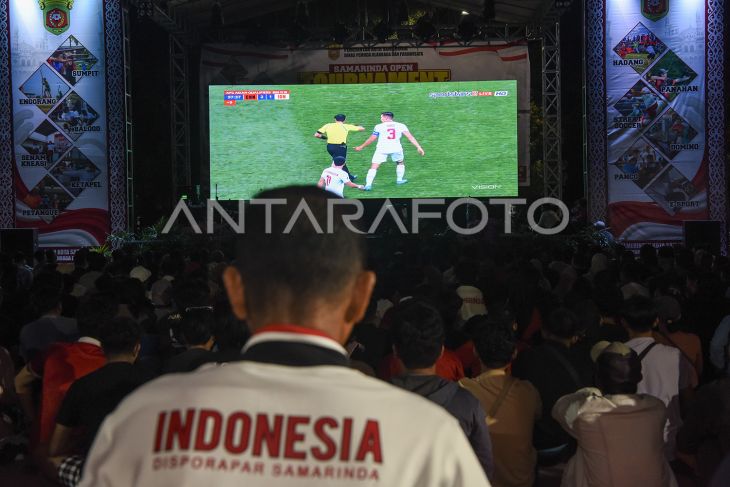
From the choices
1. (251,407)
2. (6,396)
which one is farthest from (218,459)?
(6,396)

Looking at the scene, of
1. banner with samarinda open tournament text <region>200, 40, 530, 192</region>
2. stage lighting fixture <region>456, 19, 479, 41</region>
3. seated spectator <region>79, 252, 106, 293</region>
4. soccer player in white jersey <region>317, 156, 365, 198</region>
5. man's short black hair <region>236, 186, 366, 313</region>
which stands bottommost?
seated spectator <region>79, 252, 106, 293</region>

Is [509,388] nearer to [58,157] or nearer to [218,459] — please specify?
[218,459]

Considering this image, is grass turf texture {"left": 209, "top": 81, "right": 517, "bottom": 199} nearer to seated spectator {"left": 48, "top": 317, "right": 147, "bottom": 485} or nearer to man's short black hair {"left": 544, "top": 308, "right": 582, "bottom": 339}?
man's short black hair {"left": 544, "top": 308, "right": 582, "bottom": 339}

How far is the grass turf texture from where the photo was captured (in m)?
15.0

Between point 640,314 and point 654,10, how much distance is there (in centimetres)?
1145

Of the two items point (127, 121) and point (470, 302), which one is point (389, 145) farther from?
point (470, 302)

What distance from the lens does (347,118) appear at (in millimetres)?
15055

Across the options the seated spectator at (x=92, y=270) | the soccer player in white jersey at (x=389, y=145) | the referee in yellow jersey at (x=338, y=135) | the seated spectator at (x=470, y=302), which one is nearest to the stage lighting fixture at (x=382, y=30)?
the soccer player in white jersey at (x=389, y=145)

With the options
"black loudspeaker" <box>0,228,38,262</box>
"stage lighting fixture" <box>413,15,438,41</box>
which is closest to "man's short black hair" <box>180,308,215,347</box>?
"black loudspeaker" <box>0,228,38,262</box>

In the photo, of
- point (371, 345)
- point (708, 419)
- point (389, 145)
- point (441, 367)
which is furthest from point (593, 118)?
point (708, 419)

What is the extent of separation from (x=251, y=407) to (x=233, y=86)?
1425cm

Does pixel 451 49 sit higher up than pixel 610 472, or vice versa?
pixel 451 49

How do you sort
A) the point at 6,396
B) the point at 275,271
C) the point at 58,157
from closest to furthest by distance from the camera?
1. the point at 275,271
2. the point at 6,396
3. the point at 58,157

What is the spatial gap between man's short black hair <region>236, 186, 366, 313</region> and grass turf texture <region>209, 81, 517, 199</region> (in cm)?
1352
